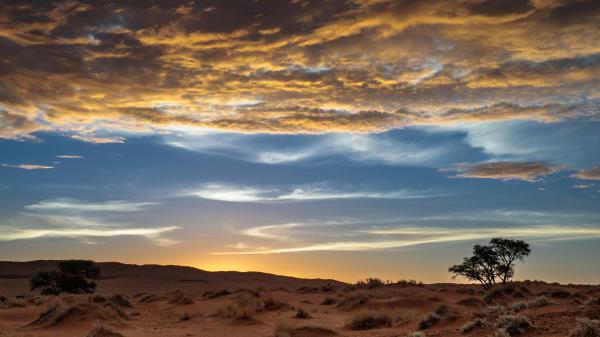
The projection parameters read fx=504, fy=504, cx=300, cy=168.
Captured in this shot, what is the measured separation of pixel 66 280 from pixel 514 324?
189 feet

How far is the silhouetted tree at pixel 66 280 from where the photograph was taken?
5956 centimetres

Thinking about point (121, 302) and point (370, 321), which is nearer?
point (370, 321)

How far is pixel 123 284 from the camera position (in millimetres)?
99562

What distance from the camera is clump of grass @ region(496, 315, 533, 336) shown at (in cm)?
1477

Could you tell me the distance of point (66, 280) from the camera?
60531 millimetres

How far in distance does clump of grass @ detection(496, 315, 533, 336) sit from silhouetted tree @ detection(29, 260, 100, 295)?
5684 centimetres

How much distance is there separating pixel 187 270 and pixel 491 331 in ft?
466

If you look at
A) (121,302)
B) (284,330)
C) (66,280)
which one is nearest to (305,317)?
(284,330)

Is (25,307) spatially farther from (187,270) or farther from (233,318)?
(187,270)

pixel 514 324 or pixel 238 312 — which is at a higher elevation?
pixel 514 324

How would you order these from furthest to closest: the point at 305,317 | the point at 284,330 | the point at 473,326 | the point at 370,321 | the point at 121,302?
the point at 121,302, the point at 305,317, the point at 370,321, the point at 284,330, the point at 473,326

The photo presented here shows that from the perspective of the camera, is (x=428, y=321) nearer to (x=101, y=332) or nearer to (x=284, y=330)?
(x=284, y=330)

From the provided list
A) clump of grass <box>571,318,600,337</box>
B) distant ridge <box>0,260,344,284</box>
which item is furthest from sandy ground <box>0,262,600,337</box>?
distant ridge <box>0,260,344,284</box>

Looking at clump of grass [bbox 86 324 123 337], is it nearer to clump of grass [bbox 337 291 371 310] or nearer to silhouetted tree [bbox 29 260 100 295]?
clump of grass [bbox 337 291 371 310]
